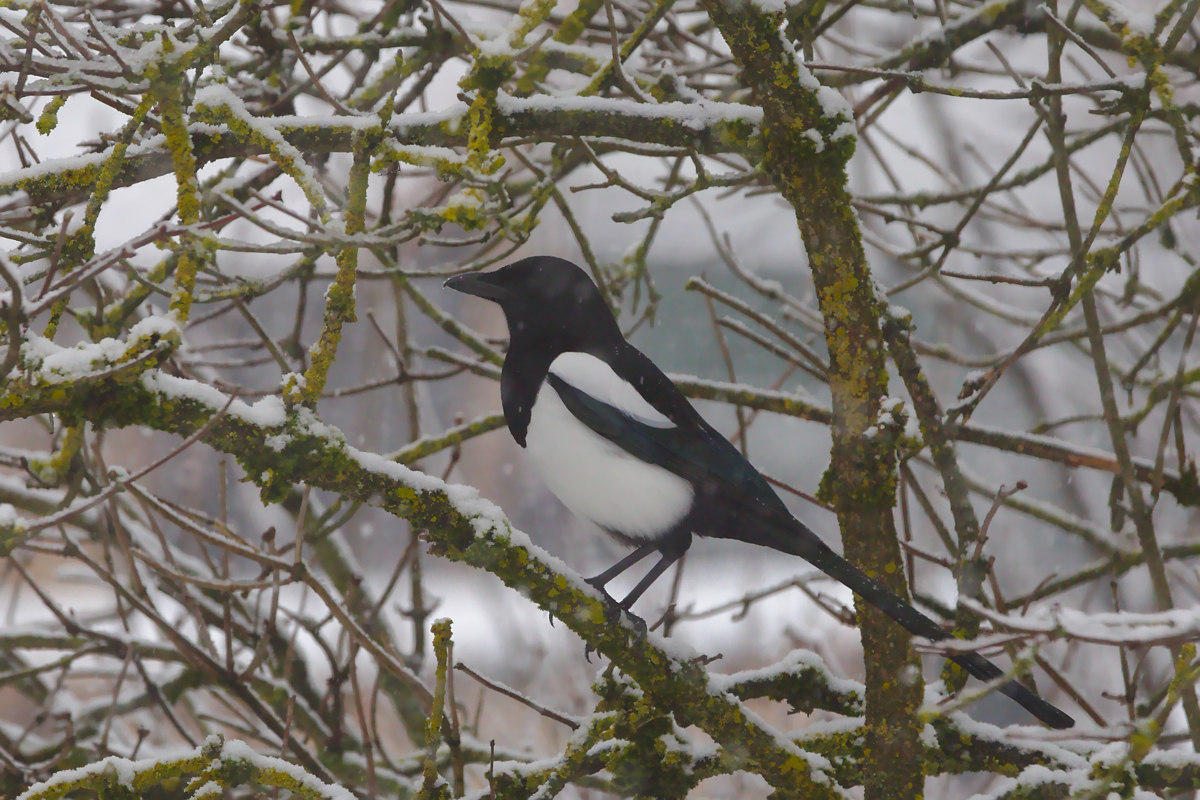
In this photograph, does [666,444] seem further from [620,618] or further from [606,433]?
[620,618]

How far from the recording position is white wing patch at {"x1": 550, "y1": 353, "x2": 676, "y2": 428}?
1.45m

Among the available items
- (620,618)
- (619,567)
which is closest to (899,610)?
(620,618)

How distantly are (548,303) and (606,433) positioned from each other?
244mm

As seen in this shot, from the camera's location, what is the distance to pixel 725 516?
1.43 meters

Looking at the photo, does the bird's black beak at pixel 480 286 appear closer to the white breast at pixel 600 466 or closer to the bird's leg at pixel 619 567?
the white breast at pixel 600 466

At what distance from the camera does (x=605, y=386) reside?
4.81 ft

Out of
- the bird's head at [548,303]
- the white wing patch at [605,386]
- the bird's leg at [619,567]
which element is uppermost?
the bird's head at [548,303]

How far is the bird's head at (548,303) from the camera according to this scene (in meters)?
1.49

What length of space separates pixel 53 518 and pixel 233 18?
633 mm

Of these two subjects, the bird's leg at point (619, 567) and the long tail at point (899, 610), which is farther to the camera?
the bird's leg at point (619, 567)

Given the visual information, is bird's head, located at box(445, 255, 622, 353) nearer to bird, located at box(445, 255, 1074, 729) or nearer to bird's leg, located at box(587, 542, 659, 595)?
bird, located at box(445, 255, 1074, 729)

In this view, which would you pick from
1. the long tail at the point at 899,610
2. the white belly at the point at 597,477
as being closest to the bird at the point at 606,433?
the white belly at the point at 597,477

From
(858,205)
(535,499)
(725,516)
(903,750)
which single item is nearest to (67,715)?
(725,516)

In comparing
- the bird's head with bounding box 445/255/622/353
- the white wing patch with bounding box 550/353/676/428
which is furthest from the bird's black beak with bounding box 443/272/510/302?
the white wing patch with bounding box 550/353/676/428
